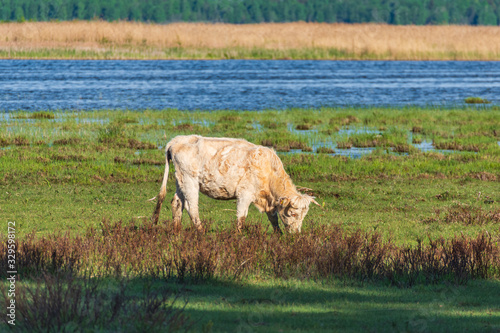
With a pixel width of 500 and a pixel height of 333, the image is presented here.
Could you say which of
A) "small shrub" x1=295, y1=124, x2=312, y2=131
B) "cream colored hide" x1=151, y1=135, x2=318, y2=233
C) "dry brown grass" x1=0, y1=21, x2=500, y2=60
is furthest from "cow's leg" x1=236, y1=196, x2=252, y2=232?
Result: "dry brown grass" x1=0, y1=21, x2=500, y2=60

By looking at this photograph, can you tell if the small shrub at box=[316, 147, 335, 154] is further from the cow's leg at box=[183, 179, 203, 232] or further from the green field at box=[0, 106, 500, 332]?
the cow's leg at box=[183, 179, 203, 232]

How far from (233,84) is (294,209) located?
36410 mm

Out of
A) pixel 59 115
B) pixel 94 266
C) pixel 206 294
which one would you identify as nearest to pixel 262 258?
pixel 206 294

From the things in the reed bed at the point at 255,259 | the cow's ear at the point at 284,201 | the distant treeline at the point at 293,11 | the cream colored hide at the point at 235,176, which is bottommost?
the reed bed at the point at 255,259

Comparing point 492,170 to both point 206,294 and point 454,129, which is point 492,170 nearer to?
point 454,129

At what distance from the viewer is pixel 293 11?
167625 mm

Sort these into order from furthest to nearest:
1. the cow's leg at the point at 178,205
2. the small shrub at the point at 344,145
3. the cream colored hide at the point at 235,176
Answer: the small shrub at the point at 344,145
the cow's leg at the point at 178,205
the cream colored hide at the point at 235,176

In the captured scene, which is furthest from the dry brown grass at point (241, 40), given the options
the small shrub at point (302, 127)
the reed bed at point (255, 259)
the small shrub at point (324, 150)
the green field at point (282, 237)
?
the reed bed at point (255, 259)

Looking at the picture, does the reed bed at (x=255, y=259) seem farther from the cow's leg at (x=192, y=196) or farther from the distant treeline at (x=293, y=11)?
the distant treeline at (x=293, y=11)

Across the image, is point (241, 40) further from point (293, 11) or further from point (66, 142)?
point (293, 11)

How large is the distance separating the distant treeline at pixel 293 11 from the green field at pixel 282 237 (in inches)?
5339

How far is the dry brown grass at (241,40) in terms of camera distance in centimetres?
6103

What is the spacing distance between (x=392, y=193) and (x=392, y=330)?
987 centimetres

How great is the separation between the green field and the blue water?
983 cm
